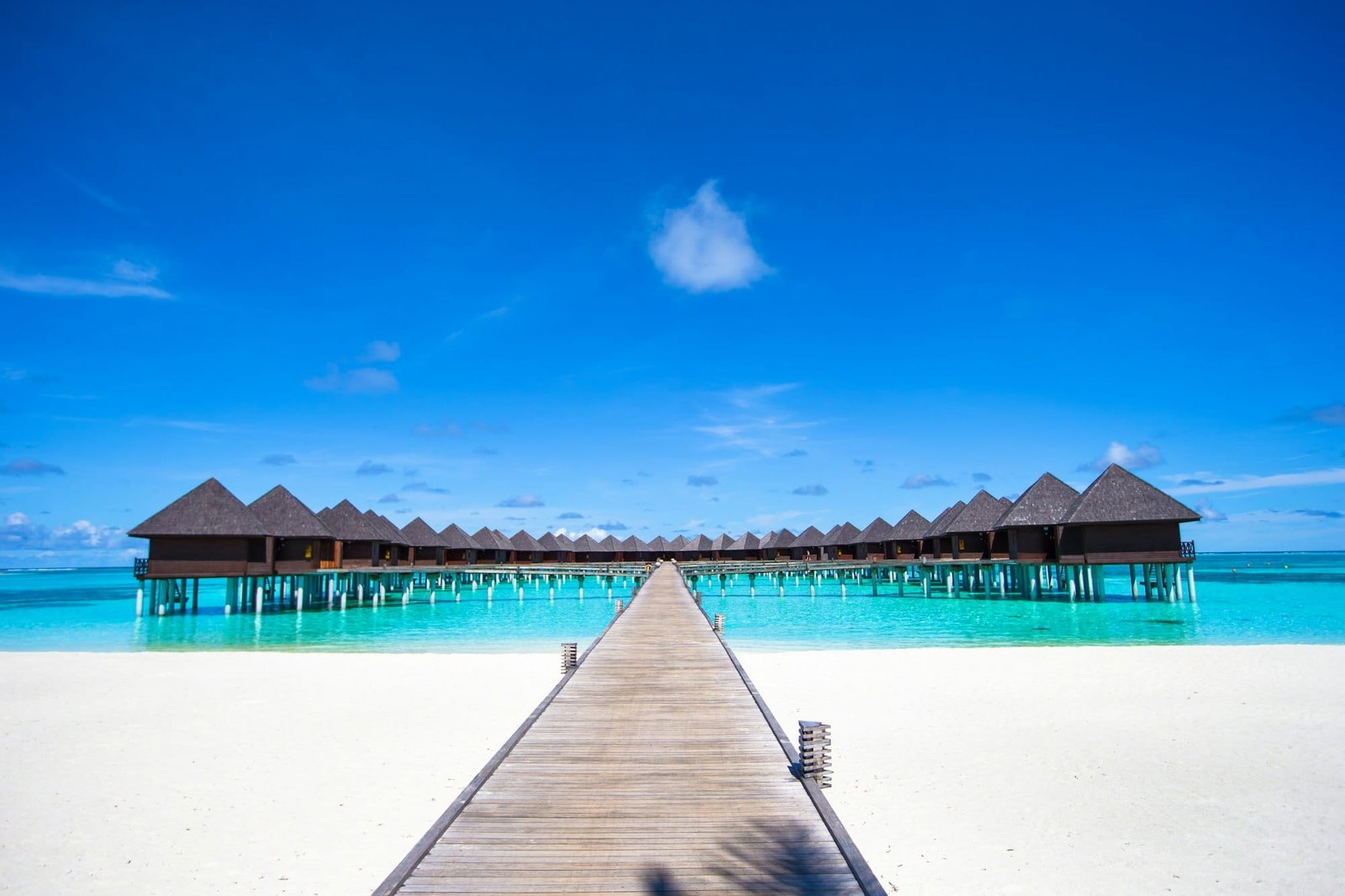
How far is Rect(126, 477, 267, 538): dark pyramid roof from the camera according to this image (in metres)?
28.9

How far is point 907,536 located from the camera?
1833 inches

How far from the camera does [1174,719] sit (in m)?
10.8

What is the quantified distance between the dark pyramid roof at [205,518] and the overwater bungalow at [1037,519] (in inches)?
1230

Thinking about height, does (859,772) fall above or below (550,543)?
below

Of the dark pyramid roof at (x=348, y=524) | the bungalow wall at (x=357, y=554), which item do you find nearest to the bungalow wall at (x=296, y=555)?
the dark pyramid roof at (x=348, y=524)

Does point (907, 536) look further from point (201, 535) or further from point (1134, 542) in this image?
point (201, 535)

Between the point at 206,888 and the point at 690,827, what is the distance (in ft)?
12.1

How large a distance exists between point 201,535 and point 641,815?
29.5m

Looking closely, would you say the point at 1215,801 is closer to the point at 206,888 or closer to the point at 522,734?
the point at 522,734

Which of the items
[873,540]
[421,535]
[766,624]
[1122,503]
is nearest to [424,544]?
[421,535]

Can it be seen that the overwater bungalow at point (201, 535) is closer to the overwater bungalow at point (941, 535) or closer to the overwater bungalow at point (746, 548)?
the overwater bungalow at point (941, 535)

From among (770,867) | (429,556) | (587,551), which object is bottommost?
(770,867)

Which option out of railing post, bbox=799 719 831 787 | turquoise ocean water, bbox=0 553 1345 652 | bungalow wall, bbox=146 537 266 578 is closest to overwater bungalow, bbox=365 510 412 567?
turquoise ocean water, bbox=0 553 1345 652

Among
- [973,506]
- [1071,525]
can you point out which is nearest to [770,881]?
[1071,525]
